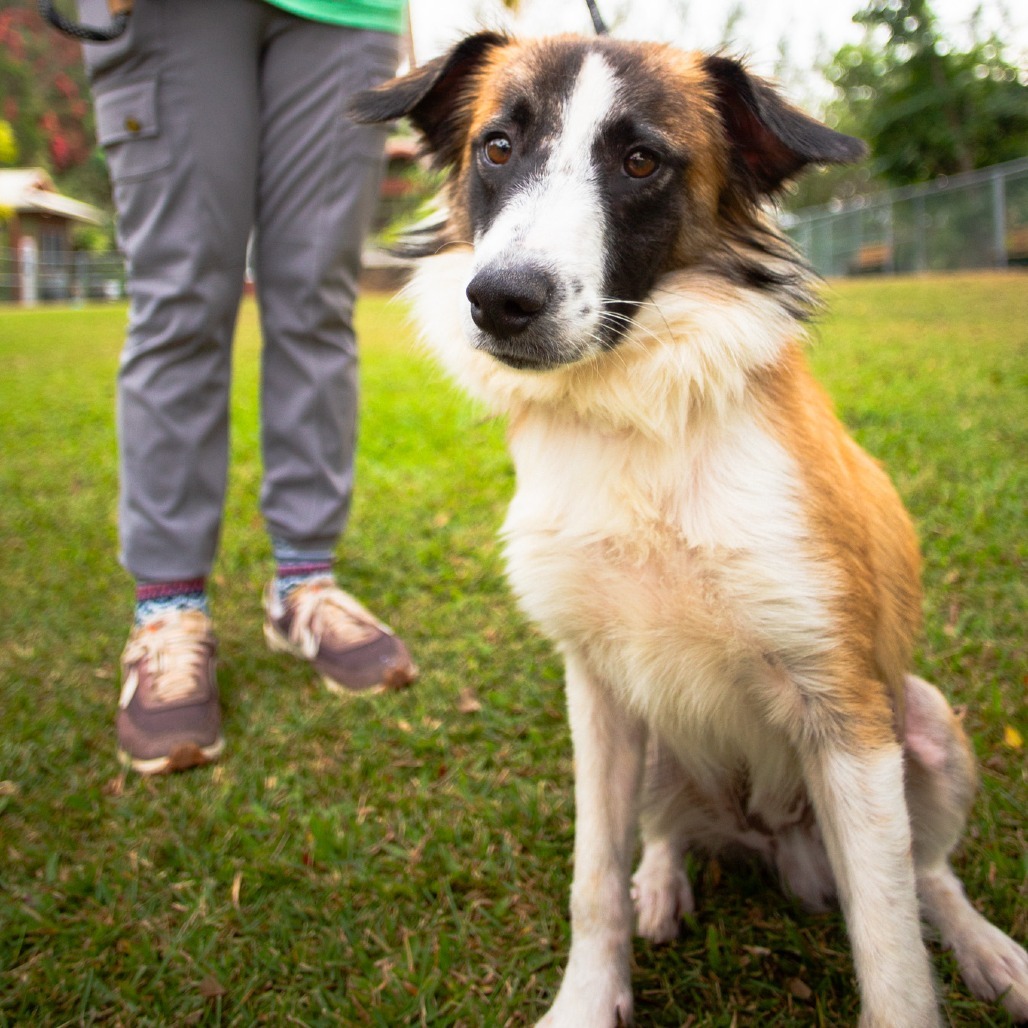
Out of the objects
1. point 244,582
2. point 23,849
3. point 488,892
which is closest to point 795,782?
point 488,892

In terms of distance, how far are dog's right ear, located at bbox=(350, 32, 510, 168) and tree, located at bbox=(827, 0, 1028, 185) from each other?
2663 centimetres

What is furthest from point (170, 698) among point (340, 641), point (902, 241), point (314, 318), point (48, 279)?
point (48, 279)

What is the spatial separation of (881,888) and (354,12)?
97.8 inches

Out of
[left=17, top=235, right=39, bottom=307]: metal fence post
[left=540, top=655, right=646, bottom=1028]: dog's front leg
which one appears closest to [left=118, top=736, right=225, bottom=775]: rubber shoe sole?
[left=540, top=655, right=646, bottom=1028]: dog's front leg

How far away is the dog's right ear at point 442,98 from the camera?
75.2 inches

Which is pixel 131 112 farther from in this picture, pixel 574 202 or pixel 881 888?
pixel 881 888

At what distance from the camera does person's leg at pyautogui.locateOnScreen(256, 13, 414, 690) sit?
2553 mm

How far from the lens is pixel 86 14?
2291 millimetres

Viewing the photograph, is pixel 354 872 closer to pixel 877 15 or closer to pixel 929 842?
pixel 929 842

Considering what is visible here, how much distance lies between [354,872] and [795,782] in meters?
0.96

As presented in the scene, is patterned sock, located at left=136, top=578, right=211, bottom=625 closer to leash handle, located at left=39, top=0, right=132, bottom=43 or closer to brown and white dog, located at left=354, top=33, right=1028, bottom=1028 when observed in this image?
brown and white dog, located at left=354, top=33, right=1028, bottom=1028

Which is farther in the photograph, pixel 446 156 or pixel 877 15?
pixel 877 15

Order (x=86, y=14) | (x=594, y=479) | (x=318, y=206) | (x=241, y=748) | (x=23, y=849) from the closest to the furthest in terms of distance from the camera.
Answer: (x=594, y=479)
(x=23, y=849)
(x=86, y=14)
(x=241, y=748)
(x=318, y=206)

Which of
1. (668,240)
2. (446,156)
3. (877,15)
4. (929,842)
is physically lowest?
(929,842)
